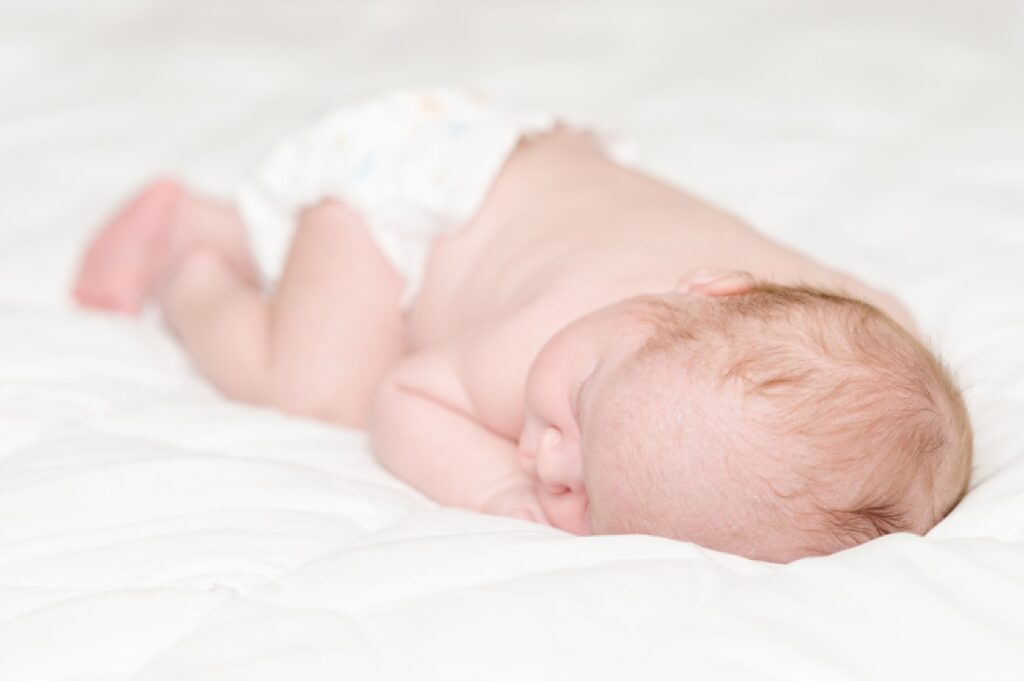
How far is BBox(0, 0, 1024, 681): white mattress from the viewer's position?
0.88 metres

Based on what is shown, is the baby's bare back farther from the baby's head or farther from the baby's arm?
the baby's head

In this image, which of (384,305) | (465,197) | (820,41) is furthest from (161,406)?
(820,41)

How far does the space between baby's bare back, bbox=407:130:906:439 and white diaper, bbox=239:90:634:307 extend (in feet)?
0.09

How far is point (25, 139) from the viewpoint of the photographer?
2.04 m

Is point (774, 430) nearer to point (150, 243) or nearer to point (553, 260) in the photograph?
point (553, 260)

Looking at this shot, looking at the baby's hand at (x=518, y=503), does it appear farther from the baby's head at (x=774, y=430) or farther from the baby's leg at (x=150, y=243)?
the baby's leg at (x=150, y=243)

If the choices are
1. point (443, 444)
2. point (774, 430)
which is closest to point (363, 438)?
point (443, 444)

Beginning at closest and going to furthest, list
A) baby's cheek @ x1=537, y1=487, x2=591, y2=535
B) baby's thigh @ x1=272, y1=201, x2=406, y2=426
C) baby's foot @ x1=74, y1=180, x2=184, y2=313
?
1. baby's cheek @ x1=537, y1=487, x2=591, y2=535
2. baby's thigh @ x1=272, y1=201, x2=406, y2=426
3. baby's foot @ x1=74, y1=180, x2=184, y2=313

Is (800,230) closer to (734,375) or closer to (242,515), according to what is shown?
(734,375)

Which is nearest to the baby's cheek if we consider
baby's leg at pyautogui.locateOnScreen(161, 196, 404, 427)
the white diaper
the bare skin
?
the bare skin

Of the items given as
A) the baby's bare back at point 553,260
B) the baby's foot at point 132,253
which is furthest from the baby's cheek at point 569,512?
the baby's foot at point 132,253

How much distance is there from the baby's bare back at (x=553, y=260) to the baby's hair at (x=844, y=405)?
192 mm

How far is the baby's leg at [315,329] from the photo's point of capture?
149 cm

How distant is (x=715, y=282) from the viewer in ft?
3.81
